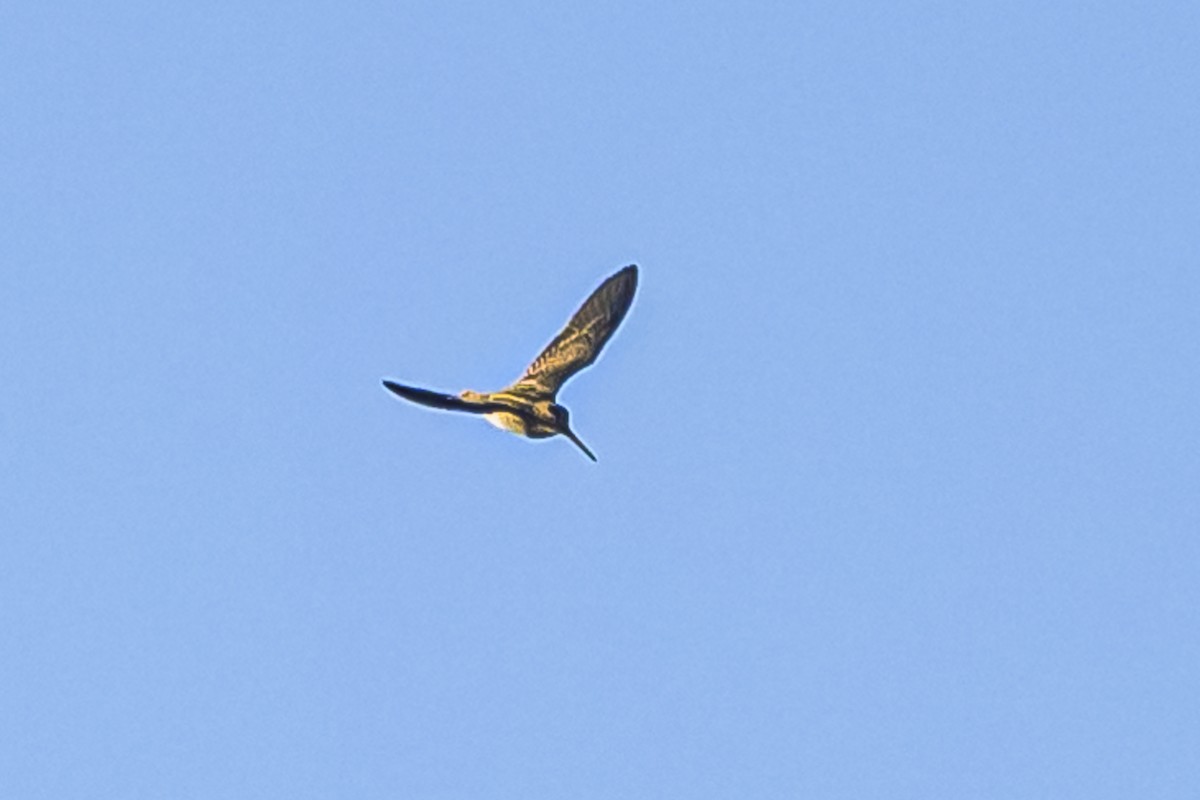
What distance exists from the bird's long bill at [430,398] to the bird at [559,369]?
1.95 metres

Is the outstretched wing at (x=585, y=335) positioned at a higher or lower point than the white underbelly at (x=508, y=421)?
higher

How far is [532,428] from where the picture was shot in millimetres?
51469

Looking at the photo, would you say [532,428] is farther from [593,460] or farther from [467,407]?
[467,407]

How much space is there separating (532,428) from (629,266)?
436cm

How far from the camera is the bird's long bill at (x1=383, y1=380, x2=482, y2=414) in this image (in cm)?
4425

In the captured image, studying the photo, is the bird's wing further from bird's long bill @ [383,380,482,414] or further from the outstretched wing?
the outstretched wing

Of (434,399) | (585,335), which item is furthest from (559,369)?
(434,399)

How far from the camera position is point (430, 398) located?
4522cm

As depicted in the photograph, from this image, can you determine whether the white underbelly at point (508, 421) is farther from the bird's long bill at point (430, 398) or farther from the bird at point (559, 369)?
the bird's long bill at point (430, 398)

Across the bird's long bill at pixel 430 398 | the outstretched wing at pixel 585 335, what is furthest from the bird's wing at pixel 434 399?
the outstretched wing at pixel 585 335

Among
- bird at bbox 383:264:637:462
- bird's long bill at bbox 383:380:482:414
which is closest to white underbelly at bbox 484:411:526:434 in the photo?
bird at bbox 383:264:637:462

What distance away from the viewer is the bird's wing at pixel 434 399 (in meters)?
44.3

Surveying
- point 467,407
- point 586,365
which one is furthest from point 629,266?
point 467,407

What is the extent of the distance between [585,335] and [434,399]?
8.31 meters
